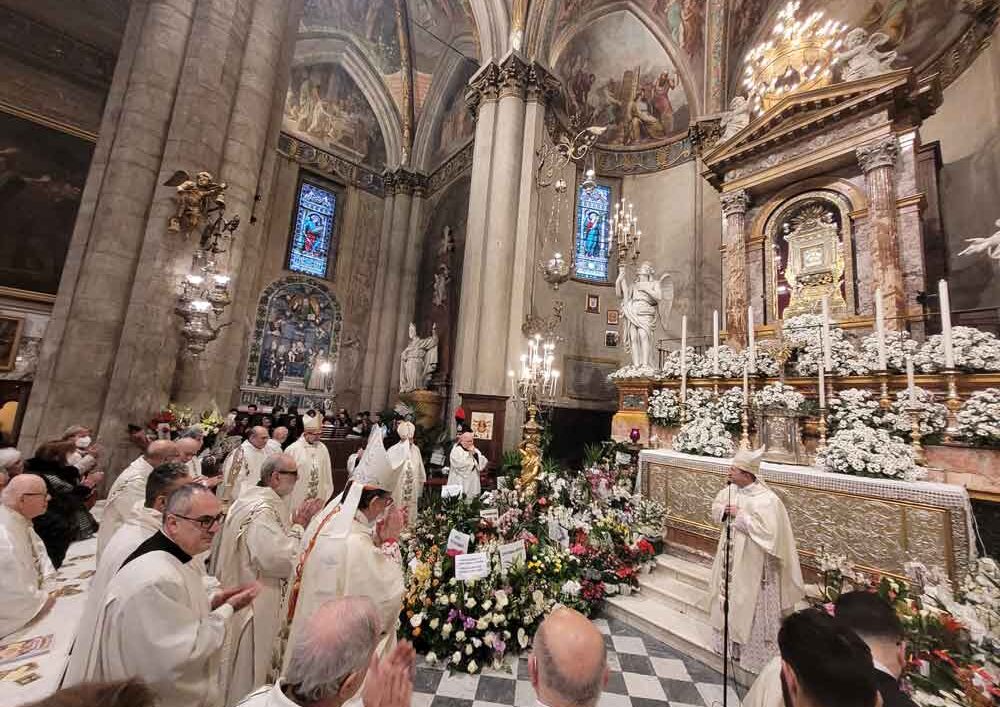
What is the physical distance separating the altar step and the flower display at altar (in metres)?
0.16

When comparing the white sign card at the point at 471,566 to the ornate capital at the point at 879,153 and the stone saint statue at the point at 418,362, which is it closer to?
the ornate capital at the point at 879,153

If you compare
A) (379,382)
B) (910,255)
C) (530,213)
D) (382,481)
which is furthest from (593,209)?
(382,481)

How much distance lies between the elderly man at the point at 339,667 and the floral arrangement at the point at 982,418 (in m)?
5.35

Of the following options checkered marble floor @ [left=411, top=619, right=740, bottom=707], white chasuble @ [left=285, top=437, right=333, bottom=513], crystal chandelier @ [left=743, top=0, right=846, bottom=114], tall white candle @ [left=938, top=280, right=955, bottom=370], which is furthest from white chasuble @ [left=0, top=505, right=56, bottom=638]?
crystal chandelier @ [left=743, top=0, right=846, bottom=114]

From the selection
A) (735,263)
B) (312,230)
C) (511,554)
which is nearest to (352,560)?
(511,554)

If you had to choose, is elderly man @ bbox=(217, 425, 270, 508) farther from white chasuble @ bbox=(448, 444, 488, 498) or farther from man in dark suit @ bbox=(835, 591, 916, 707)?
man in dark suit @ bbox=(835, 591, 916, 707)

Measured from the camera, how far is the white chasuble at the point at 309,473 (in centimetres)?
579

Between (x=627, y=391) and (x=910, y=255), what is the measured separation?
5.41 meters

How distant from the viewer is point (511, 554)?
13.0ft

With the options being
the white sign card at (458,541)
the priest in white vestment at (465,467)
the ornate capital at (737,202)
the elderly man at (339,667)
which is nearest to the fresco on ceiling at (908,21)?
the ornate capital at (737,202)

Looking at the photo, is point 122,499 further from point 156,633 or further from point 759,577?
point 759,577

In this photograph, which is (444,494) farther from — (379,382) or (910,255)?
(379,382)

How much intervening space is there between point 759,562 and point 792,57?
468 inches

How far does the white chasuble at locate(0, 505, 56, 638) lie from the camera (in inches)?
116
